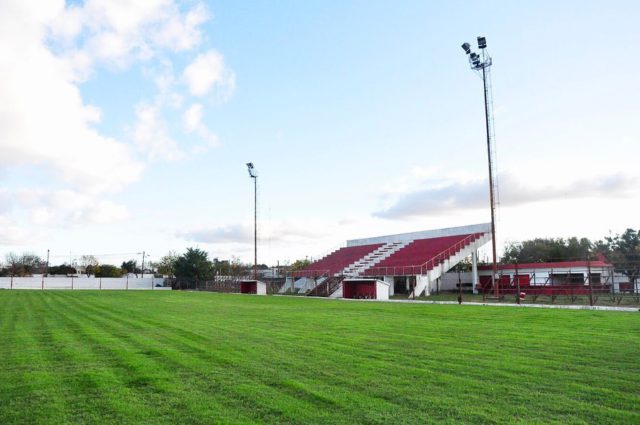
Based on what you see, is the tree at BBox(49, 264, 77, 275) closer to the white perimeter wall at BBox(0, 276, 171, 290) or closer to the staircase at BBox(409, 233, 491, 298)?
the white perimeter wall at BBox(0, 276, 171, 290)

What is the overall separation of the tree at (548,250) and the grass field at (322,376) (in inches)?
1894

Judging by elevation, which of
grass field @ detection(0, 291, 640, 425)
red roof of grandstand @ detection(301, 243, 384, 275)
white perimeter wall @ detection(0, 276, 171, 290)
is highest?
red roof of grandstand @ detection(301, 243, 384, 275)

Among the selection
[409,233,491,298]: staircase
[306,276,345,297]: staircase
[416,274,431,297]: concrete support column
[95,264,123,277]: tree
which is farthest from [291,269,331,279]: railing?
[95,264,123,277]: tree

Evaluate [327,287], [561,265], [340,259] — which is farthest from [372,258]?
[561,265]

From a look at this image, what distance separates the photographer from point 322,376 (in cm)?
720

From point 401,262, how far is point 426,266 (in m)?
5.36

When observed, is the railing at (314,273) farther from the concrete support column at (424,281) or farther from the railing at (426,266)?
the concrete support column at (424,281)

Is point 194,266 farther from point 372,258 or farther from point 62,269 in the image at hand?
point 62,269

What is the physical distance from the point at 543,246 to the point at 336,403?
6406 centimetres

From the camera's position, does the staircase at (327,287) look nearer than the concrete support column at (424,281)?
No

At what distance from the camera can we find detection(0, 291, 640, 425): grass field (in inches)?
215

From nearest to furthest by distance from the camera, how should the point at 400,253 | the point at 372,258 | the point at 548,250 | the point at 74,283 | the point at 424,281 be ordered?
the point at 424,281 → the point at 400,253 → the point at 372,258 → the point at 548,250 → the point at 74,283

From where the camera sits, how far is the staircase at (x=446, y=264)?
37.5m

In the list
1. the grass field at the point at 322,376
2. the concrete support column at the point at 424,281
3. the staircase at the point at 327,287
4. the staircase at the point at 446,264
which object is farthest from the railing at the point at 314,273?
the grass field at the point at 322,376
